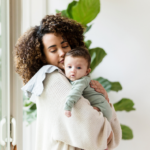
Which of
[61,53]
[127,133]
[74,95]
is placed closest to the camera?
[74,95]

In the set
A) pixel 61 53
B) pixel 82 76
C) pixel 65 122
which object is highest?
pixel 61 53

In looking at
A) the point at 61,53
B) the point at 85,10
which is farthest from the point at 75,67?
the point at 85,10

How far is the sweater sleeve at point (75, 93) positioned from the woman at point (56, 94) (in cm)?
4

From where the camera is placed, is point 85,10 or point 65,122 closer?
point 65,122

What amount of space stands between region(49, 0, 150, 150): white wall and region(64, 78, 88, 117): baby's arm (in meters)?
1.41

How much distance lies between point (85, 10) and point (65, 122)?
1.08 meters

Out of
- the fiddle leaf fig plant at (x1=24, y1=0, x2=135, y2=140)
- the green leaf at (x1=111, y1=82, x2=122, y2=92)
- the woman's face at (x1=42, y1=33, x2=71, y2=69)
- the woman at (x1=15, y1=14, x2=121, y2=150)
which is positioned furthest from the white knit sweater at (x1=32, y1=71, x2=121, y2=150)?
the green leaf at (x1=111, y1=82, x2=122, y2=92)

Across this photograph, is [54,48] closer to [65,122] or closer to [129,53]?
[65,122]

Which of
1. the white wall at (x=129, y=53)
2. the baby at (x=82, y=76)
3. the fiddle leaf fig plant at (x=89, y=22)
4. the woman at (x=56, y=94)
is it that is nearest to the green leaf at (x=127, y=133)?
the fiddle leaf fig plant at (x=89, y=22)

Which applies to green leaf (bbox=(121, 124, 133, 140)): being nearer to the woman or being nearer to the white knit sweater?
the woman

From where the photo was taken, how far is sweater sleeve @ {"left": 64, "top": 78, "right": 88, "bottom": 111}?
36.7 inches

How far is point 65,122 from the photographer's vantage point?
39.7 inches

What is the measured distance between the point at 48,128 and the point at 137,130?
1.59 metres

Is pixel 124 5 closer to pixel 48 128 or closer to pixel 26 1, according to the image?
pixel 26 1
